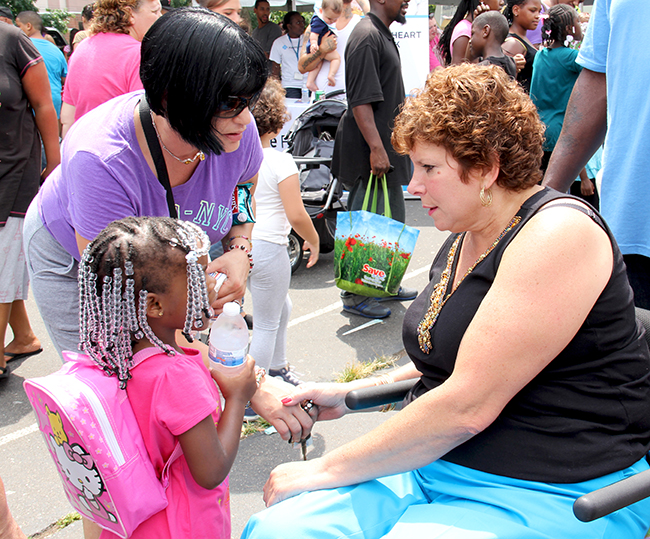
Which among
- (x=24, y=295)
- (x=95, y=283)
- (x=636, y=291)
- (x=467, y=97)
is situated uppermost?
(x=467, y=97)

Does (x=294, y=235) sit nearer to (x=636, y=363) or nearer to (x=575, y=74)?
(x=575, y=74)

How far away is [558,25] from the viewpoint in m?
4.51

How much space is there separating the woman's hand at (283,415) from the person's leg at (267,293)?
1.14 m

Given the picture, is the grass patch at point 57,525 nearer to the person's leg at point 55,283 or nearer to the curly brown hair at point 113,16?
the person's leg at point 55,283

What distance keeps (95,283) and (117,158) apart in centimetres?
42

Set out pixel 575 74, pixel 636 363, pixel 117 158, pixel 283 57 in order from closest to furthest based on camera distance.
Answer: pixel 636 363
pixel 117 158
pixel 575 74
pixel 283 57

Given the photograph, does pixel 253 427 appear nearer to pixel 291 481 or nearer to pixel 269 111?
pixel 291 481

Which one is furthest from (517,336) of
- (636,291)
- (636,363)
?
(636,291)

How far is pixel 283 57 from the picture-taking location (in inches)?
375

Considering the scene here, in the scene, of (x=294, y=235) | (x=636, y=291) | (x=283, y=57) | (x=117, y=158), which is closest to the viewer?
(x=117, y=158)

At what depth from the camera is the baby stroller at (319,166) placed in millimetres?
5094

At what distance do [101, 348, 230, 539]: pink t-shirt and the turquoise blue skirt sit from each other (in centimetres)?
15

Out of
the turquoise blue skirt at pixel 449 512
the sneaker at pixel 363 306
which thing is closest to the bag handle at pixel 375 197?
the sneaker at pixel 363 306

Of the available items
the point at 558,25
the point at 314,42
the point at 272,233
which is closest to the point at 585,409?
the point at 272,233
